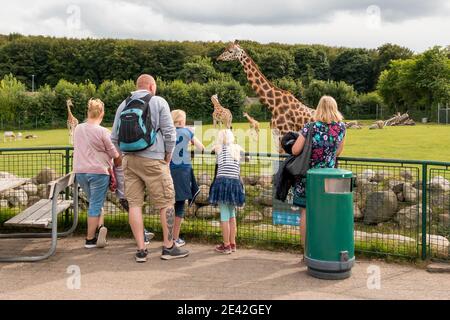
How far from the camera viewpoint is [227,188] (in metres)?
6.35

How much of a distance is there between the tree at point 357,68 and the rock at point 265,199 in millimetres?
81998

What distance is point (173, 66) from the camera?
89625mm

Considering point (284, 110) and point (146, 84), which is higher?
point (284, 110)

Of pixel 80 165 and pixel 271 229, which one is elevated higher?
pixel 80 165

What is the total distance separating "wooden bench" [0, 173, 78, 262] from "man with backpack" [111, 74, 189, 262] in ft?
2.71

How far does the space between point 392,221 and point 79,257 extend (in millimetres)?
5200

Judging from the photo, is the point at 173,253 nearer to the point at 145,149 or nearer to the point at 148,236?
the point at 148,236

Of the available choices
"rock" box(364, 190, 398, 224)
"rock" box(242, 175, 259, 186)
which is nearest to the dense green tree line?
"rock" box(242, 175, 259, 186)

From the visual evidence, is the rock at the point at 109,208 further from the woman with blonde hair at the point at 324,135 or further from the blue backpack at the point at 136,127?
the woman with blonde hair at the point at 324,135

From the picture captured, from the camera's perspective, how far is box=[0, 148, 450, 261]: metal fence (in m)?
6.46

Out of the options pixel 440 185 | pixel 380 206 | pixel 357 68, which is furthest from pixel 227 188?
pixel 357 68

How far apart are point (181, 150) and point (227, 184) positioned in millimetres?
690
